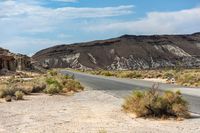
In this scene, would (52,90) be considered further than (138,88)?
No

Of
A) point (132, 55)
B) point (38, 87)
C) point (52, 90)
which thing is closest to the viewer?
point (52, 90)

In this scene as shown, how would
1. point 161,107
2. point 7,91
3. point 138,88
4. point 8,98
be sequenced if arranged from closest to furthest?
point 161,107 < point 8,98 < point 7,91 < point 138,88

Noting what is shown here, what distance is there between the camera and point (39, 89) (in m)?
36.0

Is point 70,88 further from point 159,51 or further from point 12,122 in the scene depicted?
point 159,51

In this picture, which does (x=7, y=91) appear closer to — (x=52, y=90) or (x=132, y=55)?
(x=52, y=90)

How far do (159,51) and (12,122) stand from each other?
169262mm

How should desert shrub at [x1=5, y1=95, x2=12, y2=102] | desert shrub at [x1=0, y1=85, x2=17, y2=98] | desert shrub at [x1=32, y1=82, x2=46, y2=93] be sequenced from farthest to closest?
desert shrub at [x1=32, y1=82, x2=46, y2=93] → desert shrub at [x1=0, y1=85, x2=17, y2=98] → desert shrub at [x1=5, y1=95, x2=12, y2=102]

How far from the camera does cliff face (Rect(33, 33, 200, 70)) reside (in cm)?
17262

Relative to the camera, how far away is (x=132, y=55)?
178 meters

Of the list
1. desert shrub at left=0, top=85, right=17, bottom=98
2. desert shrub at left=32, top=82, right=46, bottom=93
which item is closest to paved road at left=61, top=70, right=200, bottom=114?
desert shrub at left=32, top=82, right=46, bottom=93

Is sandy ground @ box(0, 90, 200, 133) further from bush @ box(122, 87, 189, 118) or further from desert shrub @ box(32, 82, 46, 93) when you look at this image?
desert shrub @ box(32, 82, 46, 93)

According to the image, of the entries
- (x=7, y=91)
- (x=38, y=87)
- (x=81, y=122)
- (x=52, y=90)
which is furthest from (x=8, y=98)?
(x=81, y=122)

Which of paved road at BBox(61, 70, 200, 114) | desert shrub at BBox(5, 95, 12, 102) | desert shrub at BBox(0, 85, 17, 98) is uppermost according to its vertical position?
desert shrub at BBox(0, 85, 17, 98)

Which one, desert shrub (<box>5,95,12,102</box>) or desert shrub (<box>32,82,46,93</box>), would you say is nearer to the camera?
desert shrub (<box>5,95,12,102</box>)
